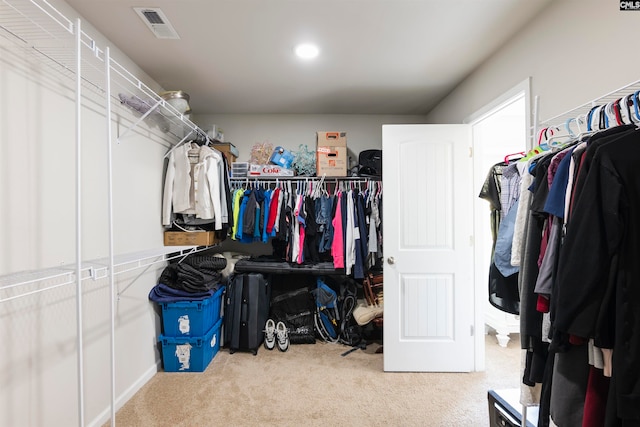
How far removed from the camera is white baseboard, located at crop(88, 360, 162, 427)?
1.75m

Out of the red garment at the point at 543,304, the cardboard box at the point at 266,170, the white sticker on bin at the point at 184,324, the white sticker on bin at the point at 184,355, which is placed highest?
the cardboard box at the point at 266,170

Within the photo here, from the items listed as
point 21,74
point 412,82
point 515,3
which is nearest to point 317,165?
point 412,82

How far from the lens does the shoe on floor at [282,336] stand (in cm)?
277

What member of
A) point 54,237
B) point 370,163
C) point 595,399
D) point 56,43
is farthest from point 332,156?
point 595,399

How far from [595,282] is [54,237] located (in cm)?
220

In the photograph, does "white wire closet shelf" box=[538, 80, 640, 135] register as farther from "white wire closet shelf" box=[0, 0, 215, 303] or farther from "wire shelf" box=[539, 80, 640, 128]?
"white wire closet shelf" box=[0, 0, 215, 303]

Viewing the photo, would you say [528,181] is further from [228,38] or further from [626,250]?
[228,38]

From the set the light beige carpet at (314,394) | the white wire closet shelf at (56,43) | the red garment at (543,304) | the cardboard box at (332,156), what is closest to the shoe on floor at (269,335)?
the light beige carpet at (314,394)

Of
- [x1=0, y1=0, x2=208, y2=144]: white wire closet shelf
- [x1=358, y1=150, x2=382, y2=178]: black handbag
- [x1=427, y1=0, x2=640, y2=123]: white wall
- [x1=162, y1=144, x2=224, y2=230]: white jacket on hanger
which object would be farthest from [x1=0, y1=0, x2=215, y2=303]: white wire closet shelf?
[x1=427, y1=0, x2=640, y2=123]: white wall

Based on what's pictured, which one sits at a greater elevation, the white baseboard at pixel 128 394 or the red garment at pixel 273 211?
the red garment at pixel 273 211

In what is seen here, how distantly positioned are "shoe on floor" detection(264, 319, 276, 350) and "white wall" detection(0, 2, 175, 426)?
1078mm

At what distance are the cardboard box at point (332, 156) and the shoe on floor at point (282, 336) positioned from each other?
159cm

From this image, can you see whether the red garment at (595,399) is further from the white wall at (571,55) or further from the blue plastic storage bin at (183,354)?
the blue plastic storage bin at (183,354)

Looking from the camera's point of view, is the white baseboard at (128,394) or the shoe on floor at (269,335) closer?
the white baseboard at (128,394)
